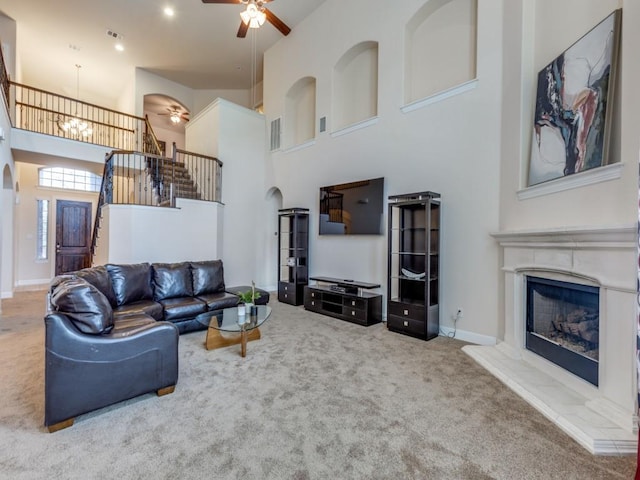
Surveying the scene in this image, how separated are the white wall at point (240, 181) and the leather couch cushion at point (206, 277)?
6.44 feet

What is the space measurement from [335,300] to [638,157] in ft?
12.4

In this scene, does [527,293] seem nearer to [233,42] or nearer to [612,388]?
[612,388]

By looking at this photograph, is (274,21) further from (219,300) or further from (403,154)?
(219,300)

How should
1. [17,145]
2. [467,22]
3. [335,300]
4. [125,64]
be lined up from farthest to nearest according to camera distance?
[125,64], [17,145], [335,300], [467,22]

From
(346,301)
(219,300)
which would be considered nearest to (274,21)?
(219,300)

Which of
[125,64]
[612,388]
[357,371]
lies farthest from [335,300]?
[125,64]

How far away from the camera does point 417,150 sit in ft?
14.4

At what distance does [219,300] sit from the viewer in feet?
13.8

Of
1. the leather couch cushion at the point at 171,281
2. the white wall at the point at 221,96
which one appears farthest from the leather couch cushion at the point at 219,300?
the white wall at the point at 221,96

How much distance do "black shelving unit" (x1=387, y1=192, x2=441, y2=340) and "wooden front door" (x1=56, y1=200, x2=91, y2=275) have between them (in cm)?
838

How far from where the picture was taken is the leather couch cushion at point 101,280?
11.7 ft

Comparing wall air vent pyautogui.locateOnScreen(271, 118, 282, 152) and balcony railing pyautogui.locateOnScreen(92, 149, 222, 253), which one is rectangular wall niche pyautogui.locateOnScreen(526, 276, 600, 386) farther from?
balcony railing pyautogui.locateOnScreen(92, 149, 222, 253)

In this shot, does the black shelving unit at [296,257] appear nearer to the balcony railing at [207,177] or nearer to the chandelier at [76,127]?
the balcony railing at [207,177]

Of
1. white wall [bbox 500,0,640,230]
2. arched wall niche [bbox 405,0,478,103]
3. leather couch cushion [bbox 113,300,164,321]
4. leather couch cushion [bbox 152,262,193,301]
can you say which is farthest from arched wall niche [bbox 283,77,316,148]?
leather couch cushion [bbox 113,300,164,321]
